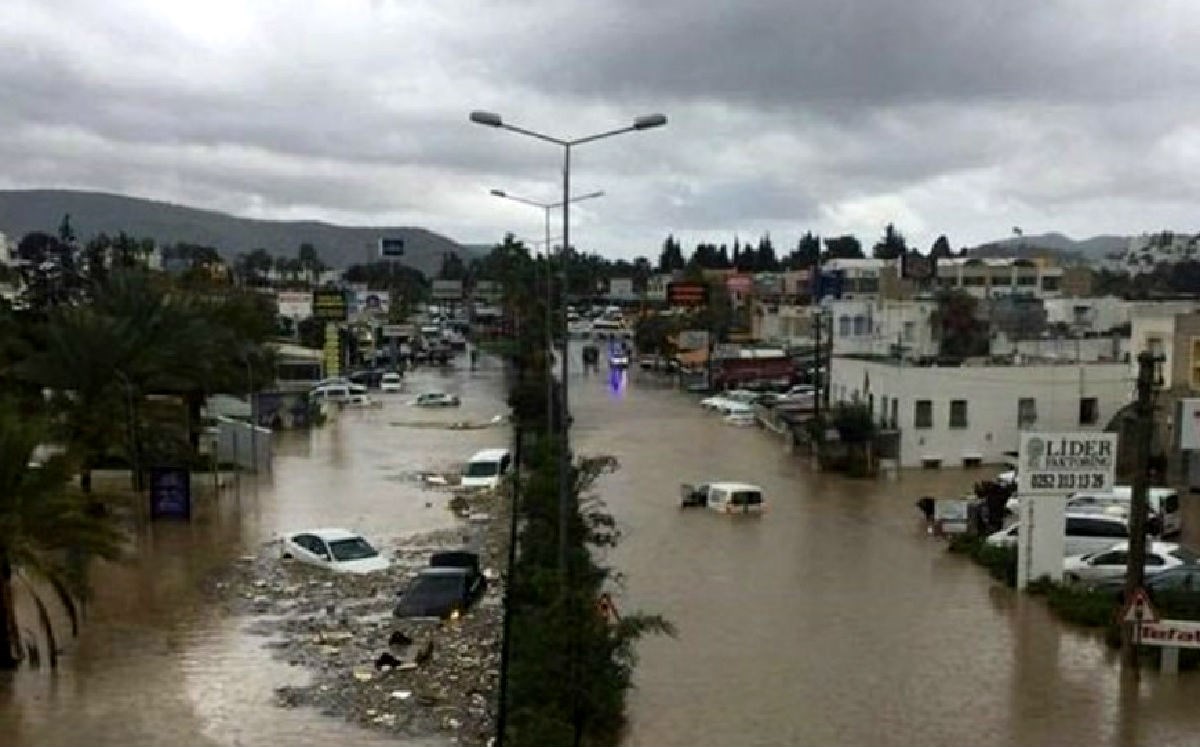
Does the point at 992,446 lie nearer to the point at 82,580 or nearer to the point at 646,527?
the point at 646,527

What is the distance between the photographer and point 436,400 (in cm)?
7388

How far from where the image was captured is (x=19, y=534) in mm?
21188

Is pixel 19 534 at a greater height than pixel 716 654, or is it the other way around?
pixel 19 534

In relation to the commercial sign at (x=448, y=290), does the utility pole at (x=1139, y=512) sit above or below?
below

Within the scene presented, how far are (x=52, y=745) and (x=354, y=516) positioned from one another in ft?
65.5

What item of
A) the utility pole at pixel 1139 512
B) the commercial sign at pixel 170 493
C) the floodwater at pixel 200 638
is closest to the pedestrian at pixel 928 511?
the floodwater at pixel 200 638

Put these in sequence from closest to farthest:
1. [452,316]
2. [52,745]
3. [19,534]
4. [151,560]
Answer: [52,745] → [19,534] → [151,560] → [452,316]

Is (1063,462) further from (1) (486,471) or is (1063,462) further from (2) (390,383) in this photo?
(2) (390,383)

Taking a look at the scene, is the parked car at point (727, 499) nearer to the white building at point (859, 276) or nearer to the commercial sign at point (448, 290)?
the white building at point (859, 276)

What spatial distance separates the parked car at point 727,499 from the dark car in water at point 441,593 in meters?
12.6

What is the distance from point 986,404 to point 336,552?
25.7 meters

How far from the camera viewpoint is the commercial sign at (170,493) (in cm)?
3722

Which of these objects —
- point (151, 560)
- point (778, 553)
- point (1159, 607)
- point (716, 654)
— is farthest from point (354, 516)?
point (1159, 607)

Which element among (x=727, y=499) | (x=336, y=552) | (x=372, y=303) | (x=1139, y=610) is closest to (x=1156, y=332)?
(x=727, y=499)
